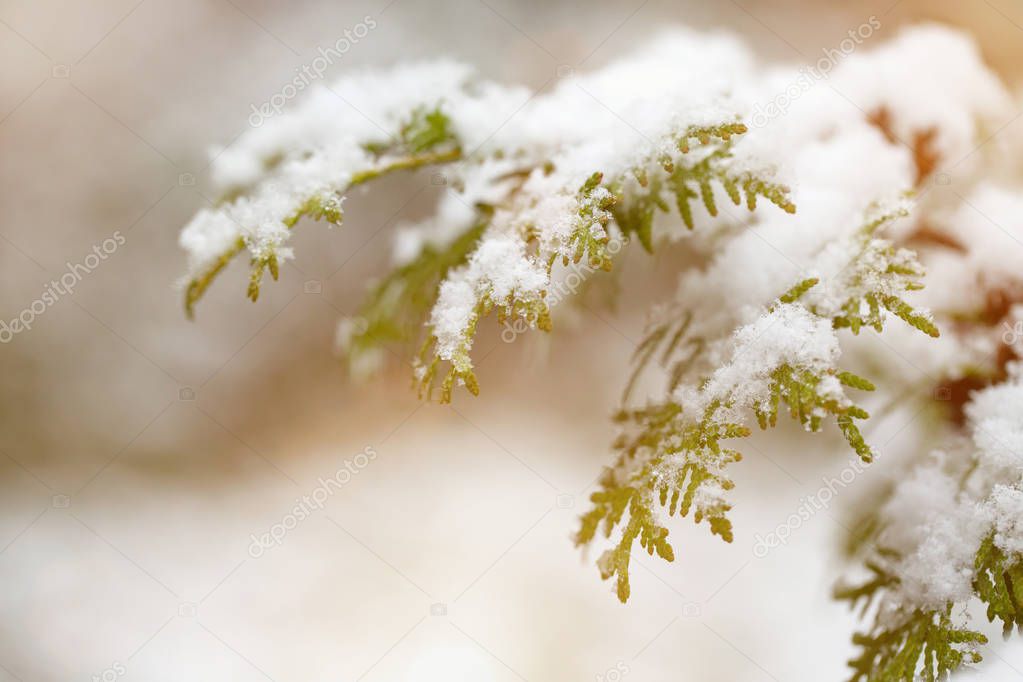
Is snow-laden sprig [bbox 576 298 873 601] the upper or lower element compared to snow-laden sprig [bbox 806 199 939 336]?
lower

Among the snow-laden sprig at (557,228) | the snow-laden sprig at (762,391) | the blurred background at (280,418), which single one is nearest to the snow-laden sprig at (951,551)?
the snow-laden sprig at (762,391)

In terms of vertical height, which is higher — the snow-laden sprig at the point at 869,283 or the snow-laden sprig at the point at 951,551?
the snow-laden sprig at the point at 869,283

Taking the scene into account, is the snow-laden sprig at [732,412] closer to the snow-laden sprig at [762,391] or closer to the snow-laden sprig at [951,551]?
the snow-laden sprig at [762,391]

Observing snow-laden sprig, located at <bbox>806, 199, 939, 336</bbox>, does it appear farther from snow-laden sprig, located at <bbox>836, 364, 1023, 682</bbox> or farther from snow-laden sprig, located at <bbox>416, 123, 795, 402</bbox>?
snow-laden sprig, located at <bbox>836, 364, 1023, 682</bbox>

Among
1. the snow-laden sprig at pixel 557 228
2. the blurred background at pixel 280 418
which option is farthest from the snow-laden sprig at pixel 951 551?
the blurred background at pixel 280 418

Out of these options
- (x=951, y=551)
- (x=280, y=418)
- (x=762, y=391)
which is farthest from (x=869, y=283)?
(x=280, y=418)

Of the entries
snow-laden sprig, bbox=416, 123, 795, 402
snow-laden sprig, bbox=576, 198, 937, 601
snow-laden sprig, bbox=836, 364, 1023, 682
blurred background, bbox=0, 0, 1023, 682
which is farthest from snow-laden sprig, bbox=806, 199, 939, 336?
blurred background, bbox=0, 0, 1023, 682

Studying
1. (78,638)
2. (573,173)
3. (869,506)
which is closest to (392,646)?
(78,638)

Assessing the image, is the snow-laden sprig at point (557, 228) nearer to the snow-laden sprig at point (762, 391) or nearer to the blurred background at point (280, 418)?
the snow-laden sprig at point (762, 391)

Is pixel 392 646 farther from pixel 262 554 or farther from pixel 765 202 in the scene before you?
pixel 765 202

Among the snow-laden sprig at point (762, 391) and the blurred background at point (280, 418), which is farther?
the blurred background at point (280, 418)
